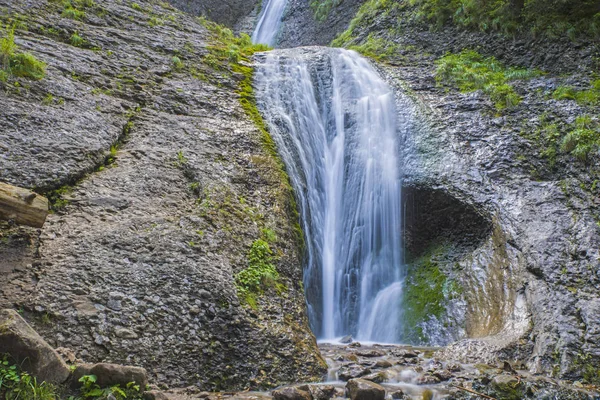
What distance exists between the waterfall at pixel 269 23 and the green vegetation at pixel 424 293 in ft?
51.5

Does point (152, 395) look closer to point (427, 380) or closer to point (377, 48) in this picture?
point (427, 380)

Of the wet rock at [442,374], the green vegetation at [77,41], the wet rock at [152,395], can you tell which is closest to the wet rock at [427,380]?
the wet rock at [442,374]

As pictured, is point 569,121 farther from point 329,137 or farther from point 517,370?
point 517,370

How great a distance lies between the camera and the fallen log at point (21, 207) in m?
4.35

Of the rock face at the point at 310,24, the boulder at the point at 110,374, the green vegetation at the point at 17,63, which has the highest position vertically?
the rock face at the point at 310,24

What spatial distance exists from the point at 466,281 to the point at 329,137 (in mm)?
4543

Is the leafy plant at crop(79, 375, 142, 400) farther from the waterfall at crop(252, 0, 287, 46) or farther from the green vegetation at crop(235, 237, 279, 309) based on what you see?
the waterfall at crop(252, 0, 287, 46)

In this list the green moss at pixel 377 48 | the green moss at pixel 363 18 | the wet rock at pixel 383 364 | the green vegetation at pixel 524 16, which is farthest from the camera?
the green moss at pixel 363 18

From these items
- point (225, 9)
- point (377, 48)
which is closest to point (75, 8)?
point (377, 48)

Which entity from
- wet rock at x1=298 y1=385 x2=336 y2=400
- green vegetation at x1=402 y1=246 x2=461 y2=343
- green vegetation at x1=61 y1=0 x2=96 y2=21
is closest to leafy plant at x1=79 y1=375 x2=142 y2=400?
wet rock at x1=298 y1=385 x2=336 y2=400

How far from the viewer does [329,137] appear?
10.5 m

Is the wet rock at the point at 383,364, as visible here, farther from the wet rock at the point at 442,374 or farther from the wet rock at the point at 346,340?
the wet rock at the point at 346,340

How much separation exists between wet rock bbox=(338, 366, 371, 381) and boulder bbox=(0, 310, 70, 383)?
284 cm

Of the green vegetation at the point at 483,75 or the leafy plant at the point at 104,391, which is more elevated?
the green vegetation at the point at 483,75
